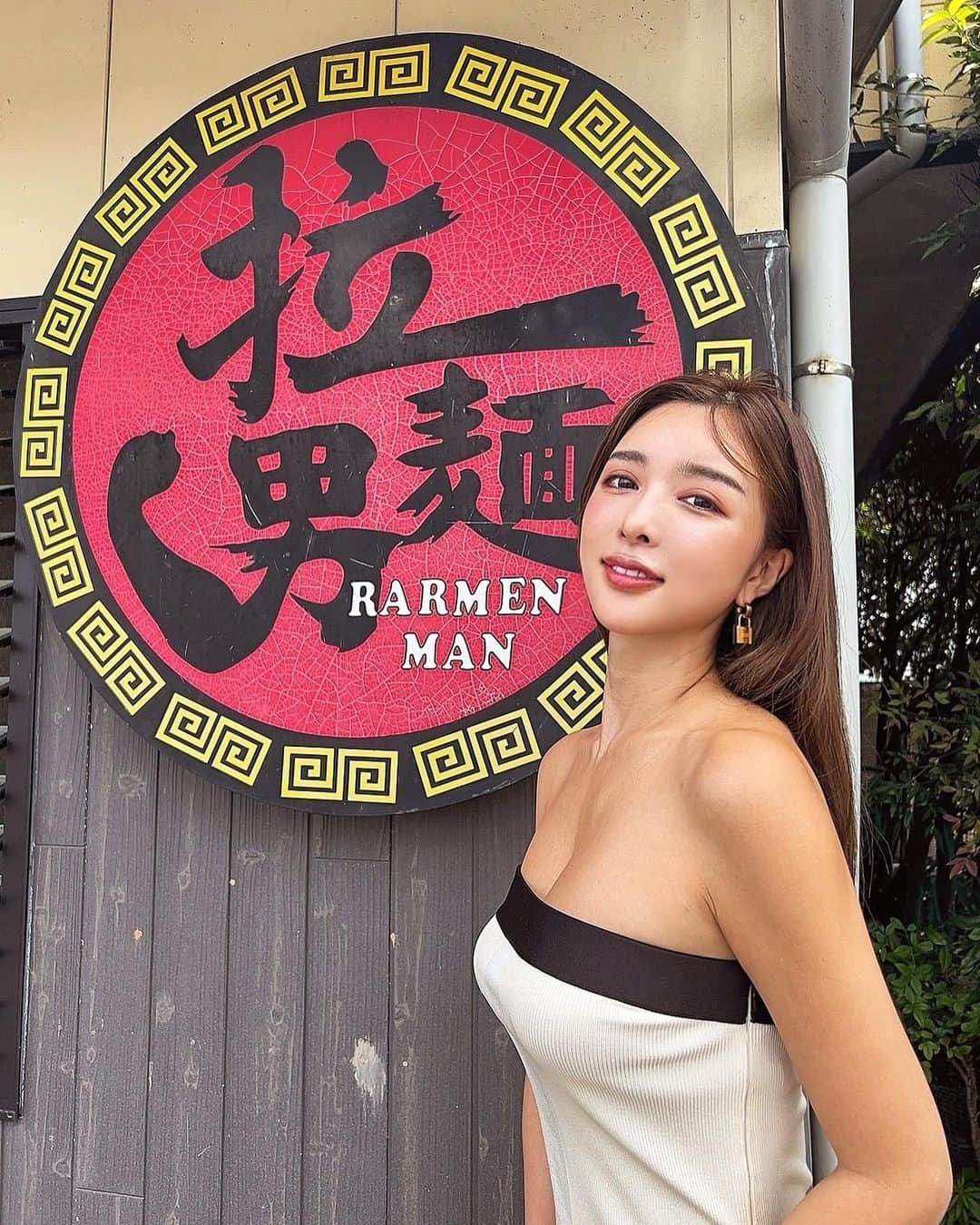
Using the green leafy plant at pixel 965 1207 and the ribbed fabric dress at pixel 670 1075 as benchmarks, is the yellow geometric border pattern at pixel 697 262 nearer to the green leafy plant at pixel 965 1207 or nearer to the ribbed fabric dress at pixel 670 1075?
the ribbed fabric dress at pixel 670 1075

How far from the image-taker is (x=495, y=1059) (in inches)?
66.5

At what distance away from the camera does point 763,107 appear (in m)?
1.68

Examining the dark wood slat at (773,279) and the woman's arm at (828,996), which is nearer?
the woman's arm at (828,996)

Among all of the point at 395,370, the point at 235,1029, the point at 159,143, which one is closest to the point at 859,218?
the point at 395,370

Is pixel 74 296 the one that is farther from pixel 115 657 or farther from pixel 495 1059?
pixel 495 1059

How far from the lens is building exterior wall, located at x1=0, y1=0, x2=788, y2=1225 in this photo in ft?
5.58

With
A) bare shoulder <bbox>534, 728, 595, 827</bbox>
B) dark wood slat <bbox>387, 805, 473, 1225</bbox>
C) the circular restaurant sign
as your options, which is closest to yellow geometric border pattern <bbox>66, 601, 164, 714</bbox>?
the circular restaurant sign

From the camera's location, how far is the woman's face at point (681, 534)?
1.04 metres

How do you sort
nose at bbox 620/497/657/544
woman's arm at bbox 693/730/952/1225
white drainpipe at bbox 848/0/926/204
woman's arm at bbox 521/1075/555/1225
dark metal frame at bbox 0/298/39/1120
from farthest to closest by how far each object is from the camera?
1. white drainpipe at bbox 848/0/926/204
2. dark metal frame at bbox 0/298/39/1120
3. woman's arm at bbox 521/1075/555/1225
4. nose at bbox 620/497/657/544
5. woman's arm at bbox 693/730/952/1225

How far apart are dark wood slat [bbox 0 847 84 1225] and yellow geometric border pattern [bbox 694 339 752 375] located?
55.2 inches

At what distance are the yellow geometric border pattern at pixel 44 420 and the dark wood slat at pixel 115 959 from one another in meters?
0.45

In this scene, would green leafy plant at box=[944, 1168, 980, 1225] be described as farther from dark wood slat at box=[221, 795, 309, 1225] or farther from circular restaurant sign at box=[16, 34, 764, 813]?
circular restaurant sign at box=[16, 34, 764, 813]

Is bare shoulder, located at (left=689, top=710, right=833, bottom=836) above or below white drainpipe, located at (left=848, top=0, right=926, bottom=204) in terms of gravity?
below

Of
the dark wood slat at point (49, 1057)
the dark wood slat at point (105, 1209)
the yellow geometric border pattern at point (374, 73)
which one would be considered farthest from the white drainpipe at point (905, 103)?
the dark wood slat at point (105, 1209)
